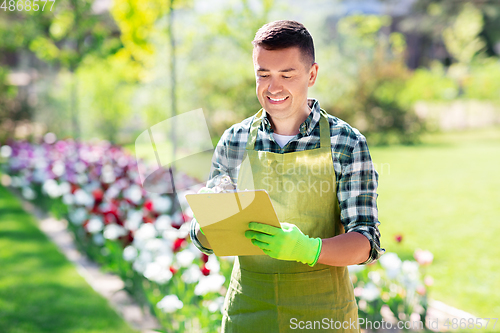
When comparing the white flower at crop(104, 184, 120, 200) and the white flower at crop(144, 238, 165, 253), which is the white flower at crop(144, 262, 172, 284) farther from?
the white flower at crop(104, 184, 120, 200)

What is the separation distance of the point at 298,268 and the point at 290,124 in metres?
0.42

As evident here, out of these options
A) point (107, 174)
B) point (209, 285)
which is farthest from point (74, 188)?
point (209, 285)

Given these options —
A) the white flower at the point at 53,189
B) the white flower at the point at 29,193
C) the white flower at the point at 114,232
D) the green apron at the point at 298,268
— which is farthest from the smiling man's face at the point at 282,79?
the white flower at the point at 29,193

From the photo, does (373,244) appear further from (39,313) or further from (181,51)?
(181,51)

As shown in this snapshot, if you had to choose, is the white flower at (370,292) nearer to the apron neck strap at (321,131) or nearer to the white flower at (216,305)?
the white flower at (216,305)

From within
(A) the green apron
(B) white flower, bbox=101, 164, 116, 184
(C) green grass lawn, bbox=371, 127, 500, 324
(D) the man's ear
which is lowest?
(C) green grass lawn, bbox=371, 127, 500, 324

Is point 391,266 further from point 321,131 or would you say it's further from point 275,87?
point 275,87

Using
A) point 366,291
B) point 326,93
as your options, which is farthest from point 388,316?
point 326,93

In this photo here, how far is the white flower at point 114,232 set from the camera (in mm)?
2965

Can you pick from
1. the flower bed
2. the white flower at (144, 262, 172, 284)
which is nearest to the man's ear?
the flower bed

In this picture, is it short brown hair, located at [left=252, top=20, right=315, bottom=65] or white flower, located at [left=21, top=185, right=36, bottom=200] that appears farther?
white flower, located at [left=21, top=185, right=36, bottom=200]

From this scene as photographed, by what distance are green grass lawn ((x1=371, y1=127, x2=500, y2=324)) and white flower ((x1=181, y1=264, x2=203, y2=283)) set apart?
1.74 meters

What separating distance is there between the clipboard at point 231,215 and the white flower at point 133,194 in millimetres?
2671

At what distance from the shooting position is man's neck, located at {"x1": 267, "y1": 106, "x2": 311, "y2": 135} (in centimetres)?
128
